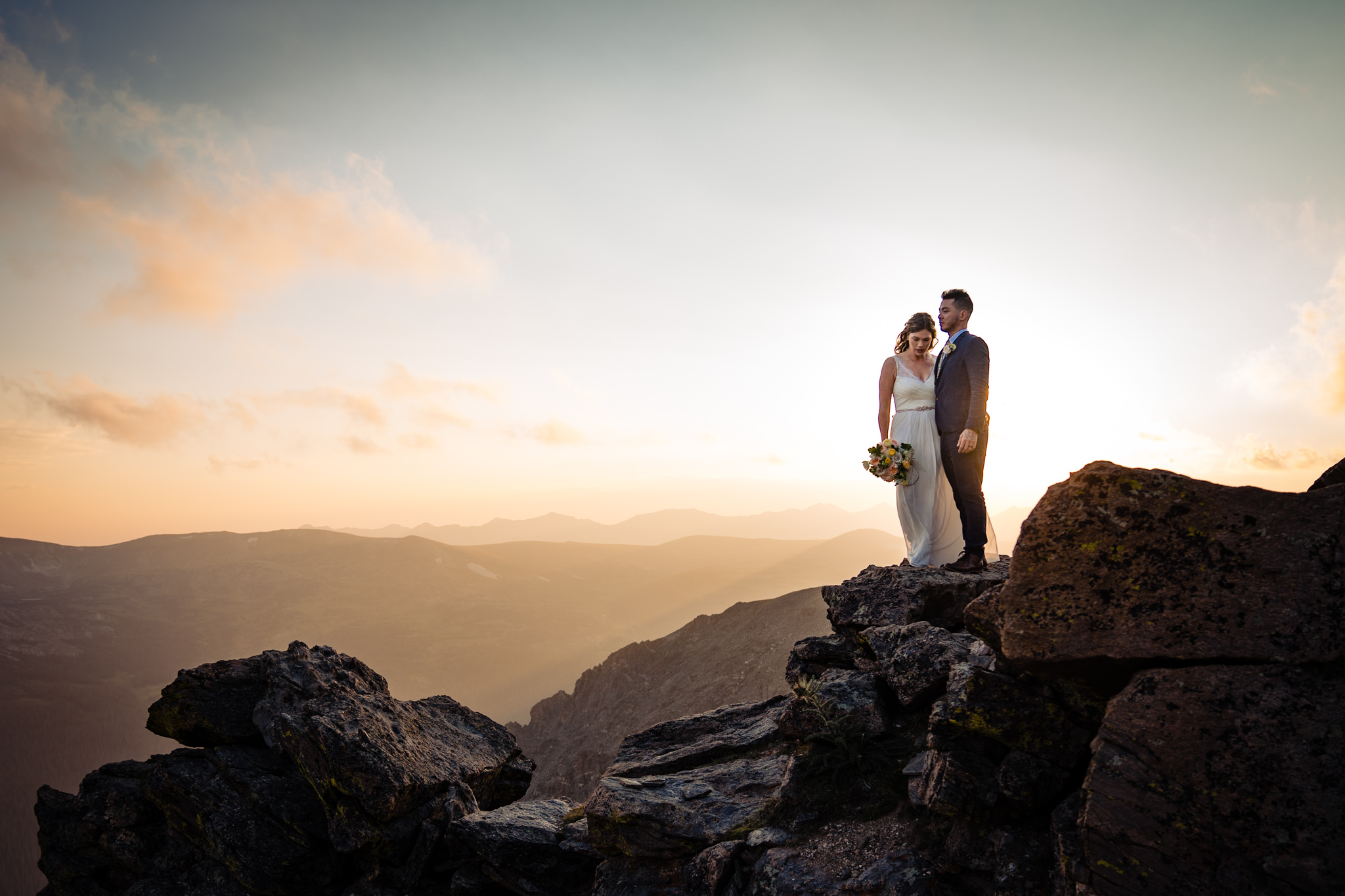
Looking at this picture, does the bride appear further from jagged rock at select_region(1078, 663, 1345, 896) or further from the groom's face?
jagged rock at select_region(1078, 663, 1345, 896)

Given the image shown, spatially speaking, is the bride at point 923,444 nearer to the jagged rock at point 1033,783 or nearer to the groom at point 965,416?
the groom at point 965,416

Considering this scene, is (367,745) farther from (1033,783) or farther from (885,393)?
(885,393)

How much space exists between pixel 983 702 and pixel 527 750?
3991 inches

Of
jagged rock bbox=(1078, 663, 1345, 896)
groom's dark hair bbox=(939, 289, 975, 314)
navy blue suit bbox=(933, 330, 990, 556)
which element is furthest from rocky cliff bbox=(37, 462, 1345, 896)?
groom's dark hair bbox=(939, 289, 975, 314)

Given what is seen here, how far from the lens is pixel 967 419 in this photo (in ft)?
36.3

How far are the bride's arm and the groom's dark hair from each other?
5.81ft

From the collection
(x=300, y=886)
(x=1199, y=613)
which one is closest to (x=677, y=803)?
(x=1199, y=613)

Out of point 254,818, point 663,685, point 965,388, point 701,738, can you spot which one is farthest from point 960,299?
point 663,685

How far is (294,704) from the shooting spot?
12.4 m

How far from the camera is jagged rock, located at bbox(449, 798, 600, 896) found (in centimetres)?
1040

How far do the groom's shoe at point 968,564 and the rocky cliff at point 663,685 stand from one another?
54.0 metres

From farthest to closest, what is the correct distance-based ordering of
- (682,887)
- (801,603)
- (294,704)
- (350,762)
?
(801,603) → (294,704) → (350,762) → (682,887)

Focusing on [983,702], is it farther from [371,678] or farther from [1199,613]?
[371,678]

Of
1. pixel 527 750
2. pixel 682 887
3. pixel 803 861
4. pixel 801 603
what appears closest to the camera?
pixel 803 861
